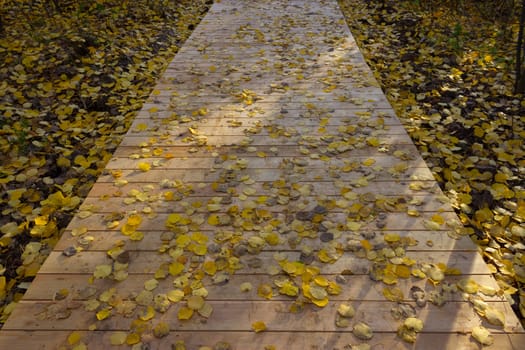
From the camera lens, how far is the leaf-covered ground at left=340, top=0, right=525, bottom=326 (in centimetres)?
214

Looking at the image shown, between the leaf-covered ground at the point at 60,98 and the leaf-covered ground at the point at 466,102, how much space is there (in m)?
2.41

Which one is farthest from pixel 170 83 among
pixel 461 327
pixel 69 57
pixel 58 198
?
pixel 461 327

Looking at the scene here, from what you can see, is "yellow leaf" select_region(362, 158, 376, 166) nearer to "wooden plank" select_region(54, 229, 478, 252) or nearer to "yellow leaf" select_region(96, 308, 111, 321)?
"wooden plank" select_region(54, 229, 478, 252)

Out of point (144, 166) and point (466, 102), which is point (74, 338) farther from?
point (466, 102)

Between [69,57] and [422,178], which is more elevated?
[69,57]

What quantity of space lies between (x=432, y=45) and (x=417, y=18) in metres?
0.99

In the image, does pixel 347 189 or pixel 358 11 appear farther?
pixel 358 11

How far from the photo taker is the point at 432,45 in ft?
14.8

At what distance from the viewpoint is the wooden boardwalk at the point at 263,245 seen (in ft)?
5.11

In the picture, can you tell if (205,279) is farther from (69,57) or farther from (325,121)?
(69,57)

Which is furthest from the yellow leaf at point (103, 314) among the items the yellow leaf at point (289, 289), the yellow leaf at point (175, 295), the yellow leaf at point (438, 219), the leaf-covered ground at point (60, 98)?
the yellow leaf at point (438, 219)

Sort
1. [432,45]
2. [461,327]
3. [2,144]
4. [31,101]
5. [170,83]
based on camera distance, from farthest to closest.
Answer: [432,45], [170,83], [31,101], [2,144], [461,327]

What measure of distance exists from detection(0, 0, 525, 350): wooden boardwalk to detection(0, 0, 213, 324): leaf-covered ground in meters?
0.21

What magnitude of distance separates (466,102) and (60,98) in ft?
12.3
